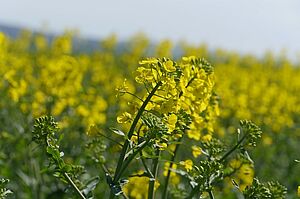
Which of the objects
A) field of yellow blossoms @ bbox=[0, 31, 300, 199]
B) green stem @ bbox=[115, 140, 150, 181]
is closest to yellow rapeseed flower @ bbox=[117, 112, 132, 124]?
field of yellow blossoms @ bbox=[0, 31, 300, 199]

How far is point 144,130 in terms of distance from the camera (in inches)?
88.8

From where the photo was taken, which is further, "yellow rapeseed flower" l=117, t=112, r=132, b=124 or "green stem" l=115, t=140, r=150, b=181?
"yellow rapeseed flower" l=117, t=112, r=132, b=124

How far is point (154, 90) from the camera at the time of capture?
81.4 inches

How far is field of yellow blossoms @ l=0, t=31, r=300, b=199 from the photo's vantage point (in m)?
2.12

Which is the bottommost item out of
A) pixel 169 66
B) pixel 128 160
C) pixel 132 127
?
pixel 128 160

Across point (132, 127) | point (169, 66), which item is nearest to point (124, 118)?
point (132, 127)

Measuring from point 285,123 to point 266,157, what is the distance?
42.3 inches

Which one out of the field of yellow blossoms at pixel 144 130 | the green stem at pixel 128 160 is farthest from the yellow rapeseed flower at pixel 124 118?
the green stem at pixel 128 160

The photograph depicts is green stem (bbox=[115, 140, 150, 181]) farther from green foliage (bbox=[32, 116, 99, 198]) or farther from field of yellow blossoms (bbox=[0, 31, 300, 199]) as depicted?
green foliage (bbox=[32, 116, 99, 198])

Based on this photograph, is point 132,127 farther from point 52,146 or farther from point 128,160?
point 52,146

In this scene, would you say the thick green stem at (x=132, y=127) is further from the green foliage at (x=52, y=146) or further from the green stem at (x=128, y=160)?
the green foliage at (x=52, y=146)

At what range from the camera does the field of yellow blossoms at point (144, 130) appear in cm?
212

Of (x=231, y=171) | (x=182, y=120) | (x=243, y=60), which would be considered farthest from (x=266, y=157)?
(x=243, y=60)

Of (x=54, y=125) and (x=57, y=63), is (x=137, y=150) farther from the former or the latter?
(x=57, y=63)
